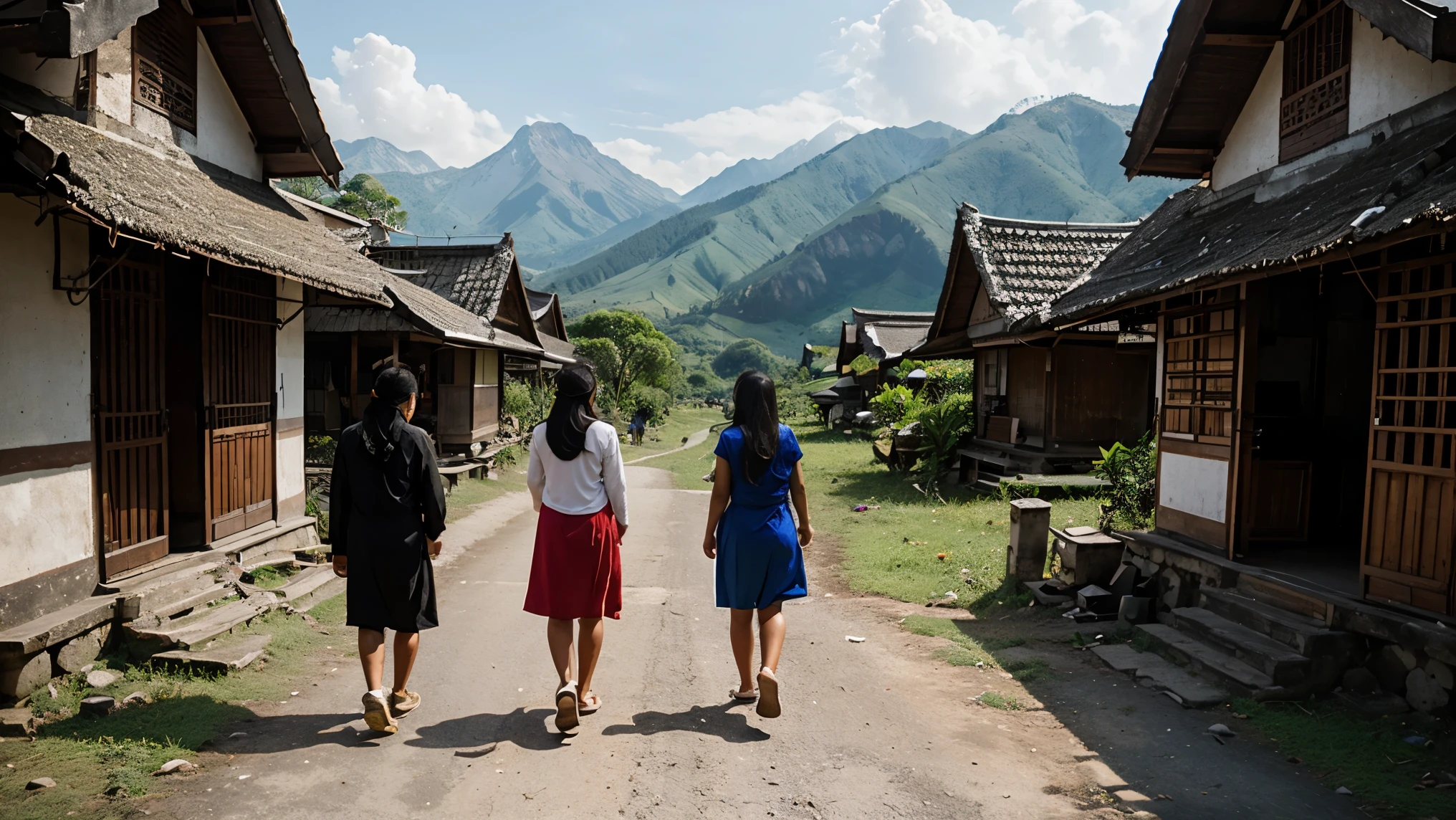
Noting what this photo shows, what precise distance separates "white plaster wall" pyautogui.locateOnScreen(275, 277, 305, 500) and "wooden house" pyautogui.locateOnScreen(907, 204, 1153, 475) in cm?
976

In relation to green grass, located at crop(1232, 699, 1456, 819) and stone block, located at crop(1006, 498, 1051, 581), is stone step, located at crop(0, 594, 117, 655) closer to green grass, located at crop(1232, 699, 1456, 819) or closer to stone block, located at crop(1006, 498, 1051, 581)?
green grass, located at crop(1232, 699, 1456, 819)

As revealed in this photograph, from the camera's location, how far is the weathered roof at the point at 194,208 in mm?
4777

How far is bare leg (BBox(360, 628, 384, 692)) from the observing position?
4.46 m

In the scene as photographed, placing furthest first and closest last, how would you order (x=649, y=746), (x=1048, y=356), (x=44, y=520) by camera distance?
(x=1048, y=356) → (x=44, y=520) → (x=649, y=746)

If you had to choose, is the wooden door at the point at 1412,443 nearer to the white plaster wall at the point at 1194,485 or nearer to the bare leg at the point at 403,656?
the white plaster wall at the point at 1194,485

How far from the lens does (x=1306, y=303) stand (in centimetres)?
739

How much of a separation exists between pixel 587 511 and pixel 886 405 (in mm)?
19296

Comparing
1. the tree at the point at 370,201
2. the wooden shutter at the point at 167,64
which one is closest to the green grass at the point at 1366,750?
the wooden shutter at the point at 167,64

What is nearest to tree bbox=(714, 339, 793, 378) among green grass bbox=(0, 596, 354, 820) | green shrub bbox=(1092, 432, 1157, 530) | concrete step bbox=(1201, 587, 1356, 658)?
green shrub bbox=(1092, 432, 1157, 530)

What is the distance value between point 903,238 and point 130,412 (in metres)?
144

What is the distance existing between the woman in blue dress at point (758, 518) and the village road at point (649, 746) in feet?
1.80

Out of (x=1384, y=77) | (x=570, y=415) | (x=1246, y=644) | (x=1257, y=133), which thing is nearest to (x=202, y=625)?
(x=570, y=415)

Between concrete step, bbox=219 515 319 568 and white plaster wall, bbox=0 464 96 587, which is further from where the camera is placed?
concrete step, bbox=219 515 319 568

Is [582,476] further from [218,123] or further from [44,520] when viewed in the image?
[218,123]
